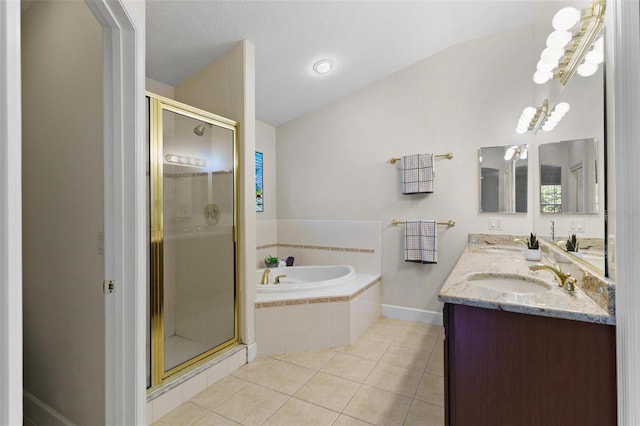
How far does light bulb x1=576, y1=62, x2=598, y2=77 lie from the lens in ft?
4.04

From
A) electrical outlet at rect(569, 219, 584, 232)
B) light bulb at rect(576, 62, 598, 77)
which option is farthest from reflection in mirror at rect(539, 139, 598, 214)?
light bulb at rect(576, 62, 598, 77)

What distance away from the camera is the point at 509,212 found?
264 cm

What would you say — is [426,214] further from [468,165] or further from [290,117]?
[290,117]

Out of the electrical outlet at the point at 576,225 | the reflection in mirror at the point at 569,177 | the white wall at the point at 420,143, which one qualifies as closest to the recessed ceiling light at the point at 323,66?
the white wall at the point at 420,143

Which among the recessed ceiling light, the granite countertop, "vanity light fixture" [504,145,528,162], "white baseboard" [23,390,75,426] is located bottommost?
"white baseboard" [23,390,75,426]

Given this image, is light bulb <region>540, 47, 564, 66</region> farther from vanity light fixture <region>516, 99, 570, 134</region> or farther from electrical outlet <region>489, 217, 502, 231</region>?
electrical outlet <region>489, 217, 502, 231</region>

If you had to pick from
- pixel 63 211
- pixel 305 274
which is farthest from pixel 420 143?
pixel 63 211

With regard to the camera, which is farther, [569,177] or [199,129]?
[199,129]

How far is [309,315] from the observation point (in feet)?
8.21

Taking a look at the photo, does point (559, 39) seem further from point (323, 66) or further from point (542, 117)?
point (323, 66)

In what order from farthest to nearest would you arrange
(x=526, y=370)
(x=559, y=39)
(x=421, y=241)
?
(x=421, y=241)
(x=559, y=39)
(x=526, y=370)

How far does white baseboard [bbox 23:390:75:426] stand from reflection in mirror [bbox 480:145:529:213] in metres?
3.29

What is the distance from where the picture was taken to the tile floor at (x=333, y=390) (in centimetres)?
169

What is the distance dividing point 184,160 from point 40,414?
165 centimetres
